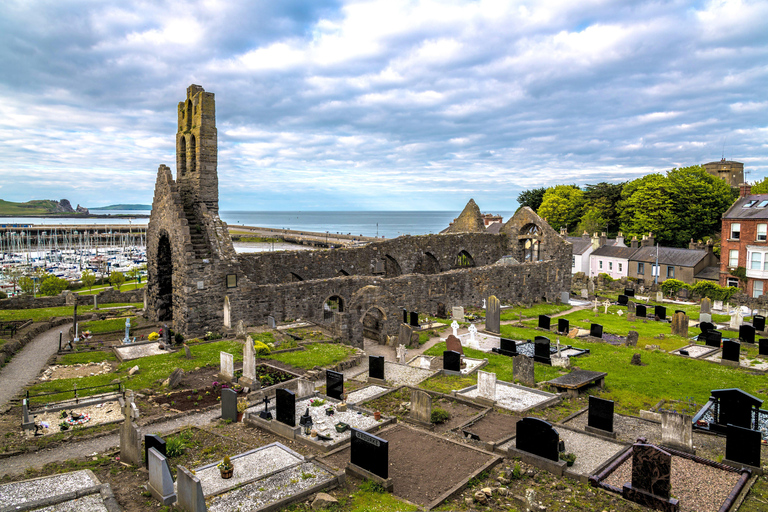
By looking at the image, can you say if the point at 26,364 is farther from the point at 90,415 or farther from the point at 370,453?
the point at 370,453

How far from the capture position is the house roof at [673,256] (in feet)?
137

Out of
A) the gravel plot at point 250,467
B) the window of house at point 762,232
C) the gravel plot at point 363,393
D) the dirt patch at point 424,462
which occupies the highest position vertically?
the window of house at point 762,232

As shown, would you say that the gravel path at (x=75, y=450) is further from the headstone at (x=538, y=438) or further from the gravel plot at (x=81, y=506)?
the headstone at (x=538, y=438)

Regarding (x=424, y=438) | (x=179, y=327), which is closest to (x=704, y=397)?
(x=424, y=438)

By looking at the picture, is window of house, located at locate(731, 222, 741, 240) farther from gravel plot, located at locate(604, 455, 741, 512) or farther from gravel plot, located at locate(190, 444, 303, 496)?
gravel plot, located at locate(190, 444, 303, 496)

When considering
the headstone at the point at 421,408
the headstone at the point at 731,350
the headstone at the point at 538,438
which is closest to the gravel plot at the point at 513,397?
the headstone at the point at 421,408

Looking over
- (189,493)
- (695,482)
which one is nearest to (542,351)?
(695,482)

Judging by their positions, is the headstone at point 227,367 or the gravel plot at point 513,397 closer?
the gravel plot at point 513,397

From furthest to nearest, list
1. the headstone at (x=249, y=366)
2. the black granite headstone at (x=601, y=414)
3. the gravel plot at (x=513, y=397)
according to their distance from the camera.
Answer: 1. the headstone at (x=249, y=366)
2. the gravel plot at (x=513, y=397)
3. the black granite headstone at (x=601, y=414)

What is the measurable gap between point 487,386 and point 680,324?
585 inches

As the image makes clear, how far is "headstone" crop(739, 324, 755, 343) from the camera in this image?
20.8 meters

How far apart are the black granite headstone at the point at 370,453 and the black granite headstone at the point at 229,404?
3980 millimetres

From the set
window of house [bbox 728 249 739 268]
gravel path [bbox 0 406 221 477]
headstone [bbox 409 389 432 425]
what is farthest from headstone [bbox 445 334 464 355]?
window of house [bbox 728 249 739 268]

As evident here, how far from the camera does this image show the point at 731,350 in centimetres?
1756
